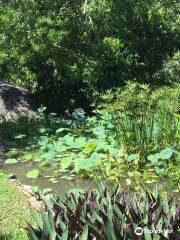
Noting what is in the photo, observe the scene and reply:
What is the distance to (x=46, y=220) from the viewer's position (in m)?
3.98

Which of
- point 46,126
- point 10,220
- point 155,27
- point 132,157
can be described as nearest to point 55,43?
point 46,126

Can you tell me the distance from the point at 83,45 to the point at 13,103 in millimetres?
2461

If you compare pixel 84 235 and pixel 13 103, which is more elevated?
pixel 84 235

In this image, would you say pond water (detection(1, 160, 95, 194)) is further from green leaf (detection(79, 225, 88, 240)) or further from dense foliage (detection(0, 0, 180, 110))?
dense foliage (detection(0, 0, 180, 110))

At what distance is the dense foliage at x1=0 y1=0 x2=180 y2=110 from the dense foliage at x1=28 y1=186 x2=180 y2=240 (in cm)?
836

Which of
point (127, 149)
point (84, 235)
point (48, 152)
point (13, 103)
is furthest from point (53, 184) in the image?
point (13, 103)

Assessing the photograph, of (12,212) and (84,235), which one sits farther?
(12,212)

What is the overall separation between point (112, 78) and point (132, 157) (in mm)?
5899

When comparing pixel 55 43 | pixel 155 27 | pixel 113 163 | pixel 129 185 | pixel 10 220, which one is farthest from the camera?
pixel 155 27

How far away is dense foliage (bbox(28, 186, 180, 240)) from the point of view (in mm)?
3807

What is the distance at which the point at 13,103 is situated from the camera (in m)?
13.5

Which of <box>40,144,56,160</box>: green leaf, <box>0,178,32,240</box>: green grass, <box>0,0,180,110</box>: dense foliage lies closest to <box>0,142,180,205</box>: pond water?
<box>40,144,56,160</box>: green leaf

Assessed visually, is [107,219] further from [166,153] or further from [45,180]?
[45,180]

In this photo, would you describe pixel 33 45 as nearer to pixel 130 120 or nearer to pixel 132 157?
pixel 130 120
